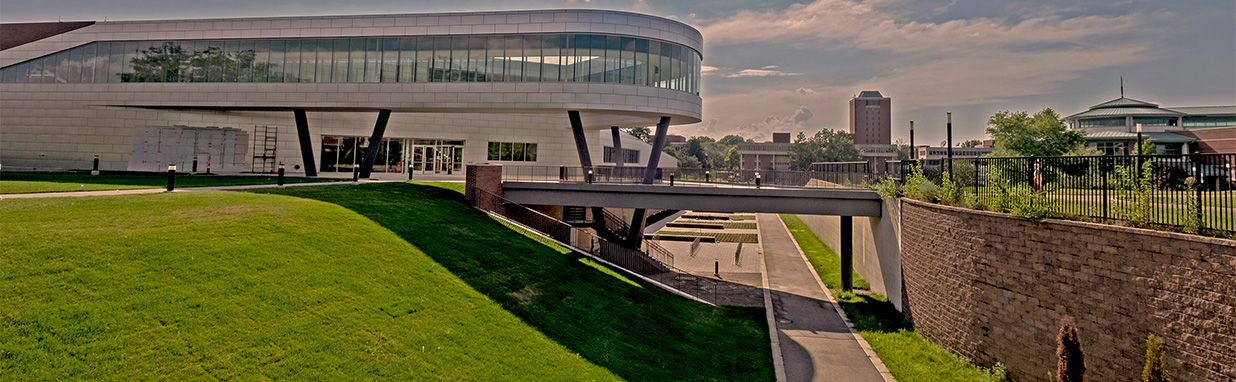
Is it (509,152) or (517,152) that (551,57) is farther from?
(509,152)

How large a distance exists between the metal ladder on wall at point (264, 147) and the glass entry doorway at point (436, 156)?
898 centimetres

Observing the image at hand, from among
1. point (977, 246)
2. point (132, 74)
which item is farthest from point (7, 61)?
point (977, 246)

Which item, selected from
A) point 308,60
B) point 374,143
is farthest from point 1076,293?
point 308,60

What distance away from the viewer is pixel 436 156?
124ft

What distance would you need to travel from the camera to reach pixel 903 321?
17703 mm

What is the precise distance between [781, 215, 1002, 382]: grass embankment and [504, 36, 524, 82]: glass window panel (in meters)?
20.2

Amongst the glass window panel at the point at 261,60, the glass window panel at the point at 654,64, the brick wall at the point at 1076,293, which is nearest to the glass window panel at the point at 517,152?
the glass window panel at the point at 654,64

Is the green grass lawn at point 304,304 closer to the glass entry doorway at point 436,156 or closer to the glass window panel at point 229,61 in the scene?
the glass window panel at point 229,61

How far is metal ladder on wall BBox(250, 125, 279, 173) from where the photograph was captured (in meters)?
34.1

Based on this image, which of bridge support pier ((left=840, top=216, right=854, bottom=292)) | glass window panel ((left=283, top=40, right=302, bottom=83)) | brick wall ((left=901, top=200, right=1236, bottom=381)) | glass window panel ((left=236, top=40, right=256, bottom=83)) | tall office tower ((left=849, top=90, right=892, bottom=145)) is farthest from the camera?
tall office tower ((left=849, top=90, right=892, bottom=145))

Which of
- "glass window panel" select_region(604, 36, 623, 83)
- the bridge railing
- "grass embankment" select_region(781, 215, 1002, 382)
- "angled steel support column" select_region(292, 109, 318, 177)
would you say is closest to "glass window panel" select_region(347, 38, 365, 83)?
"angled steel support column" select_region(292, 109, 318, 177)

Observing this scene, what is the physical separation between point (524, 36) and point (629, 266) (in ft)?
48.4

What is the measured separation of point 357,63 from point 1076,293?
32.9m

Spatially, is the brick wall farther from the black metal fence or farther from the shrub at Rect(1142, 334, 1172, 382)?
the shrub at Rect(1142, 334, 1172, 382)
